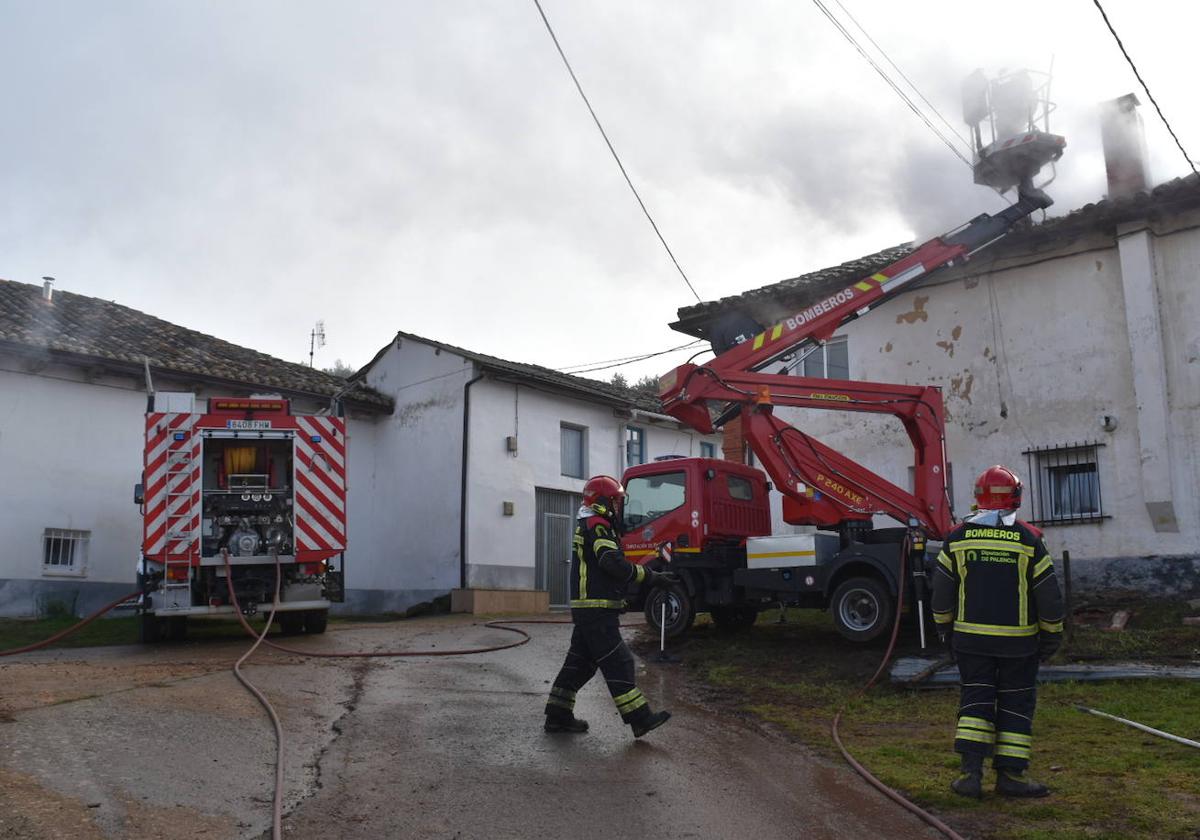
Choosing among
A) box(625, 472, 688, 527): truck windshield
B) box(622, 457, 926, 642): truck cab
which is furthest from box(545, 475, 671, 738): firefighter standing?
box(625, 472, 688, 527): truck windshield

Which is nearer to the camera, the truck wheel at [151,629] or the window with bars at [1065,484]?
the truck wheel at [151,629]

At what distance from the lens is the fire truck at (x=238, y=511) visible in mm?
12359

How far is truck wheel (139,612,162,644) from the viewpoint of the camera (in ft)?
41.3

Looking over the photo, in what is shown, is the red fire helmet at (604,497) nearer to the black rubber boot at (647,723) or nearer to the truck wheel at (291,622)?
the black rubber boot at (647,723)

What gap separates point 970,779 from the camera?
18.1ft

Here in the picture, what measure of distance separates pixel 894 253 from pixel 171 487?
11487mm

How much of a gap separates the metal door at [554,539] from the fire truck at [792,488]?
8.76m

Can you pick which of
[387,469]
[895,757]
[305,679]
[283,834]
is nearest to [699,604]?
[305,679]

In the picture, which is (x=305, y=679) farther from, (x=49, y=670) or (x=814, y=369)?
(x=814, y=369)

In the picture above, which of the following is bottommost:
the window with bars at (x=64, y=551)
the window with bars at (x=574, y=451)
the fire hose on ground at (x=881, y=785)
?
the fire hose on ground at (x=881, y=785)

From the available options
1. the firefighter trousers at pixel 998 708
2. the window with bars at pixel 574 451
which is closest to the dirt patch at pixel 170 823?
the firefighter trousers at pixel 998 708

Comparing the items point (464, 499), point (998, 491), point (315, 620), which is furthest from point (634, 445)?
point (998, 491)

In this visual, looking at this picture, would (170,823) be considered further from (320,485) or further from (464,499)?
(464,499)

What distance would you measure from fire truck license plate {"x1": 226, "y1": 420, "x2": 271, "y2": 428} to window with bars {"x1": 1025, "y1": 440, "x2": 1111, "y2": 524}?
401 inches
